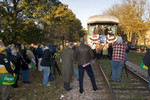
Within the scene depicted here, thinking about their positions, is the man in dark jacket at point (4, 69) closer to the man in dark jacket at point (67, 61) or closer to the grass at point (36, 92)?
the grass at point (36, 92)

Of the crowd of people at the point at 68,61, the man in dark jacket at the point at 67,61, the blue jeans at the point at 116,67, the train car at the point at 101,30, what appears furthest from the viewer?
the train car at the point at 101,30

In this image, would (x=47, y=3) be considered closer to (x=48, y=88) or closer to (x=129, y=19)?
(x=48, y=88)

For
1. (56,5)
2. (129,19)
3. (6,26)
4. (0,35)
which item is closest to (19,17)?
(6,26)

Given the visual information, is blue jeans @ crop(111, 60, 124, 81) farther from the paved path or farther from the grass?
the grass

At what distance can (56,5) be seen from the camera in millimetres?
16125

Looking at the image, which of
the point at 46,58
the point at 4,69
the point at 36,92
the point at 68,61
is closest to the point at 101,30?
the point at 46,58

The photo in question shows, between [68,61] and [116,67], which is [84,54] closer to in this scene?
[68,61]

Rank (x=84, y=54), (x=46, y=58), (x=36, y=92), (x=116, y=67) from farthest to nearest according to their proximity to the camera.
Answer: (x=116, y=67) < (x=46, y=58) < (x=36, y=92) < (x=84, y=54)

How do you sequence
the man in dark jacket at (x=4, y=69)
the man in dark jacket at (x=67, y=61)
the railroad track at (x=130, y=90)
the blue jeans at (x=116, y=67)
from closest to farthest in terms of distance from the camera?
the man in dark jacket at (x=4, y=69)
the railroad track at (x=130, y=90)
the man in dark jacket at (x=67, y=61)
the blue jeans at (x=116, y=67)

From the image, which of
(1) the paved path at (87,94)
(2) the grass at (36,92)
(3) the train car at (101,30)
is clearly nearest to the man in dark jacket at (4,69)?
(2) the grass at (36,92)

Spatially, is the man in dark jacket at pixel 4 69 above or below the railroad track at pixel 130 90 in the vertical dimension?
above

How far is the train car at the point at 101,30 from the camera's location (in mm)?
12742

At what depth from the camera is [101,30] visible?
12828mm

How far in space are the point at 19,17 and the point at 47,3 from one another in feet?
10.3
